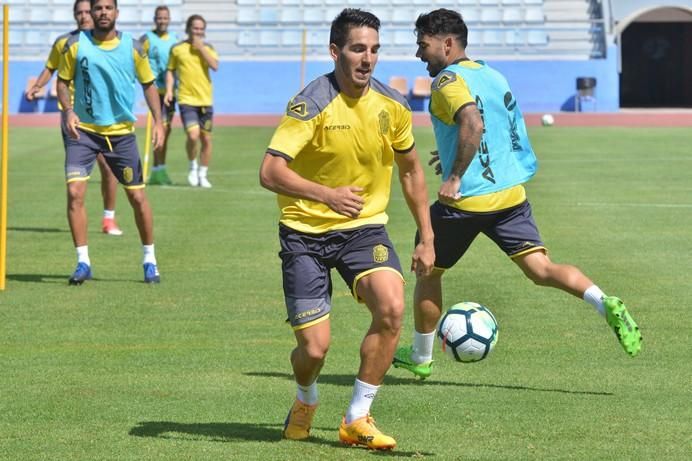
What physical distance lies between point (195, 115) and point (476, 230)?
13.8 metres

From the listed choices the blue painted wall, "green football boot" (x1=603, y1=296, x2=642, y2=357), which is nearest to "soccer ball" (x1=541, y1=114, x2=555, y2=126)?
the blue painted wall

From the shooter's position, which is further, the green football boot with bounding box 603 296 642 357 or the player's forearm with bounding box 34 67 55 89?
the player's forearm with bounding box 34 67 55 89

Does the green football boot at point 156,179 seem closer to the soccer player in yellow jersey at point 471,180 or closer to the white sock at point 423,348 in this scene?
the soccer player in yellow jersey at point 471,180

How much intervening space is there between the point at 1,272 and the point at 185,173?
12.0 m

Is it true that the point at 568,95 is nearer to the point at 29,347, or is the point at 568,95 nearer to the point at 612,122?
the point at 612,122

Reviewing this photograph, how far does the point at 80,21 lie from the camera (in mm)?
14406

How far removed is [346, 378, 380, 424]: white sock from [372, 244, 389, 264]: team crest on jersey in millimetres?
618

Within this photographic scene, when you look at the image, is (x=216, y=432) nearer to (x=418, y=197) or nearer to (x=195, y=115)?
(x=418, y=197)

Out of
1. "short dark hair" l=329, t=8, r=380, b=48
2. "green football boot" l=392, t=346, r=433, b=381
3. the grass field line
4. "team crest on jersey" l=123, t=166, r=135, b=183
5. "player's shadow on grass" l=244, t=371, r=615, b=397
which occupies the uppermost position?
"short dark hair" l=329, t=8, r=380, b=48

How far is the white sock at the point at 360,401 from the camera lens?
6758 millimetres

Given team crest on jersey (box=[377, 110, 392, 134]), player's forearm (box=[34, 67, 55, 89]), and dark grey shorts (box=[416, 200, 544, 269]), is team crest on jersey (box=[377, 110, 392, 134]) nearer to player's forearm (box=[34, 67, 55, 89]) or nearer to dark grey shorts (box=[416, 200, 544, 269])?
dark grey shorts (box=[416, 200, 544, 269])

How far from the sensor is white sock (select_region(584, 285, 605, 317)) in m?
8.16

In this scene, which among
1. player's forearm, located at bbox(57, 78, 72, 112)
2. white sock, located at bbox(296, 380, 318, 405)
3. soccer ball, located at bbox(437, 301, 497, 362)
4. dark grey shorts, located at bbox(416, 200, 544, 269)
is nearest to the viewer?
white sock, located at bbox(296, 380, 318, 405)

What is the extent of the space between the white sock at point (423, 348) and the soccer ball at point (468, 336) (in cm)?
22
